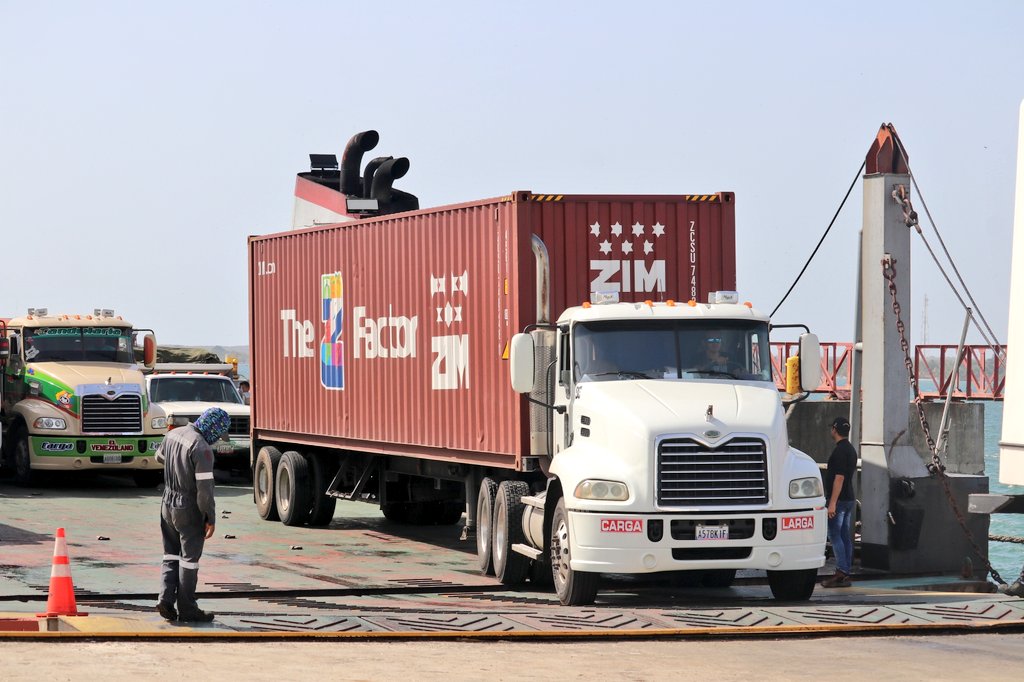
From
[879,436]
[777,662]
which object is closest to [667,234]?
[879,436]

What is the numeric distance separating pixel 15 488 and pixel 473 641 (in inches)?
706

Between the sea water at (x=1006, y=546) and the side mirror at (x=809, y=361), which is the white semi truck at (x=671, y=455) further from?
the sea water at (x=1006, y=546)

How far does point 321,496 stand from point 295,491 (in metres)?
0.36

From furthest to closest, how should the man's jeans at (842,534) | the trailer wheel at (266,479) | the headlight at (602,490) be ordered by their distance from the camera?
1. the trailer wheel at (266,479)
2. the man's jeans at (842,534)
3. the headlight at (602,490)

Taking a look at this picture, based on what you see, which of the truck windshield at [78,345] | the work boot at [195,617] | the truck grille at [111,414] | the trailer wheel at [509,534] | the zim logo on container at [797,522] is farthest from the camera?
the truck windshield at [78,345]

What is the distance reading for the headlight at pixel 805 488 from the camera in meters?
14.9

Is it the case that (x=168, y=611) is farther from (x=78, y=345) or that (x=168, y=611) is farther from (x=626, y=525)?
(x=78, y=345)

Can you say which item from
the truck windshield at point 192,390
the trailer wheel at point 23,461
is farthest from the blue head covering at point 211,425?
the truck windshield at point 192,390

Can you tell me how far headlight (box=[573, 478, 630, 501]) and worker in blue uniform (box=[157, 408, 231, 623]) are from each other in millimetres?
3206

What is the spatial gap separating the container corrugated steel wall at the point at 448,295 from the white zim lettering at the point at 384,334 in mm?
24

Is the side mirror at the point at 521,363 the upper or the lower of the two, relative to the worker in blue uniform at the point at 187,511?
upper

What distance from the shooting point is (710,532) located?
14594mm

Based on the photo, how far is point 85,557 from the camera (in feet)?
60.3

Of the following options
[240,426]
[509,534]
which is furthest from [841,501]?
[240,426]
